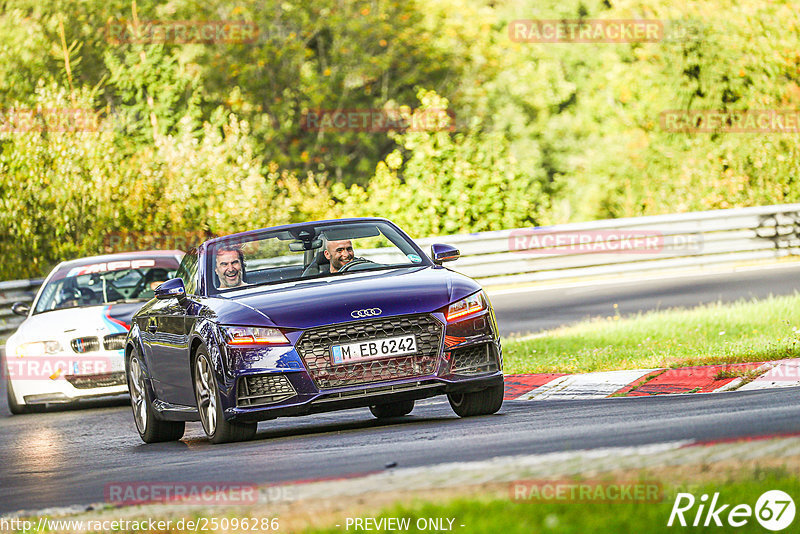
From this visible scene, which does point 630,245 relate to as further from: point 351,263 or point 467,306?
point 467,306

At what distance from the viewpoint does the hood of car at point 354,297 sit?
364 inches

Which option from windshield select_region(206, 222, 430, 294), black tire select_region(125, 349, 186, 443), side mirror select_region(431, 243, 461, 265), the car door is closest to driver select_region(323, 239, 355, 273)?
windshield select_region(206, 222, 430, 294)

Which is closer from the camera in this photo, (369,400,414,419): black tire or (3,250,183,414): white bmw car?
(369,400,414,419): black tire

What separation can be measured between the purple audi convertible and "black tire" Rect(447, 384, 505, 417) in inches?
0.4

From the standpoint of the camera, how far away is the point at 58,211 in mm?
25453

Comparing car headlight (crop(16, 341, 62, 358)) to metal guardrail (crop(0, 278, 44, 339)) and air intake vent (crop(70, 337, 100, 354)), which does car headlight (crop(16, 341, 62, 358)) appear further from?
metal guardrail (crop(0, 278, 44, 339))

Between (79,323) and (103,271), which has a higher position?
(103,271)

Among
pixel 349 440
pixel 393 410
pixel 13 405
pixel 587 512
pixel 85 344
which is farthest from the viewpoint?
pixel 13 405

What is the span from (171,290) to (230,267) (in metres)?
0.49

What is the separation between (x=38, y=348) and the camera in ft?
48.4

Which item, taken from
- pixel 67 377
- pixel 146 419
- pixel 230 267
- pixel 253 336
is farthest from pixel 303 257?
pixel 67 377

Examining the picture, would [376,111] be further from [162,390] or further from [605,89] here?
[162,390]

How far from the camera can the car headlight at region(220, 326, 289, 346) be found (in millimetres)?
9219

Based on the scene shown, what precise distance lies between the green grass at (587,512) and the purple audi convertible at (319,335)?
12.2 feet
